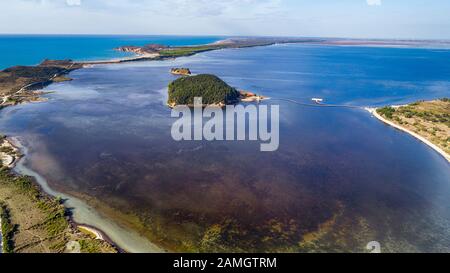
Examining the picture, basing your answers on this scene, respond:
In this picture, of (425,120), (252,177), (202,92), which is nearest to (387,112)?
(425,120)

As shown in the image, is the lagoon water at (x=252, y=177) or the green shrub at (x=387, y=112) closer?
the lagoon water at (x=252, y=177)

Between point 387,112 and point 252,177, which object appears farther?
point 387,112

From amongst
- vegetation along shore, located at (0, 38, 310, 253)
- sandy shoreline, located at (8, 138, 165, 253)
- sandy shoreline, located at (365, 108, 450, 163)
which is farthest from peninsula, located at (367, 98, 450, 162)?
vegetation along shore, located at (0, 38, 310, 253)

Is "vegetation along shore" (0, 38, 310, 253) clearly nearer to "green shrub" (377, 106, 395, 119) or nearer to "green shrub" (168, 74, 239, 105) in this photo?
"green shrub" (168, 74, 239, 105)

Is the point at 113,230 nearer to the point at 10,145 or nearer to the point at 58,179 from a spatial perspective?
the point at 58,179

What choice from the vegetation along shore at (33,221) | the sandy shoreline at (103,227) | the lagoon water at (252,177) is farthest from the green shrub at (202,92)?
the sandy shoreline at (103,227)

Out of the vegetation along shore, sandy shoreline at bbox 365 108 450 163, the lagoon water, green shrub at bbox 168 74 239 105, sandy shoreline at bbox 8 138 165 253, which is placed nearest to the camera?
the vegetation along shore

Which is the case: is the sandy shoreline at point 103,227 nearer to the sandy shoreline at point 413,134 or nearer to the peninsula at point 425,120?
the sandy shoreline at point 413,134

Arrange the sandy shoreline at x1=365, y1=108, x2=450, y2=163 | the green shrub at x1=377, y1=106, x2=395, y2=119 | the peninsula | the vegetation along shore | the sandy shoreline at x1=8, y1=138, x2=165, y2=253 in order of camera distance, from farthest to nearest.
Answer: the green shrub at x1=377, y1=106, x2=395, y2=119 < the peninsula < the sandy shoreline at x1=365, y1=108, x2=450, y2=163 < the sandy shoreline at x1=8, y1=138, x2=165, y2=253 < the vegetation along shore

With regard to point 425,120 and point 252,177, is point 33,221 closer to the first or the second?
point 252,177
